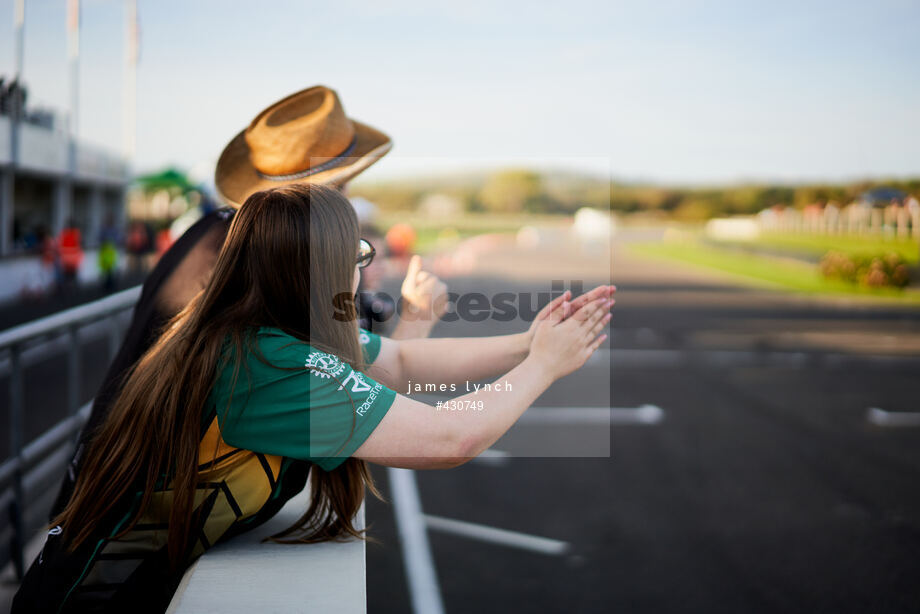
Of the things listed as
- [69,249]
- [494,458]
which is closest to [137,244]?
[69,249]

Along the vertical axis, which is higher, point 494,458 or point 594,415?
point 594,415

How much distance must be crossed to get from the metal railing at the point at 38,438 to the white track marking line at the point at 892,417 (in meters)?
6.51

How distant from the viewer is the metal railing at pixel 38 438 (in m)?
3.55

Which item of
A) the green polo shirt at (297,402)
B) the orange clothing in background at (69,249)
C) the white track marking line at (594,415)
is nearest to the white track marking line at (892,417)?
the white track marking line at (594,415)

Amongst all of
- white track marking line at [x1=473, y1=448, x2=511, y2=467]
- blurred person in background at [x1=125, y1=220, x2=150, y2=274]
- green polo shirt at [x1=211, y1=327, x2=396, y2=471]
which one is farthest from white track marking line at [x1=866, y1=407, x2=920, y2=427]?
blurred person in background at [x1=125, y1=220, x2=150, y2=274]

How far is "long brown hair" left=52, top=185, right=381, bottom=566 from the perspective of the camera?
5.53ft

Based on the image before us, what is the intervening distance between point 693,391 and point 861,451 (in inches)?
98.4

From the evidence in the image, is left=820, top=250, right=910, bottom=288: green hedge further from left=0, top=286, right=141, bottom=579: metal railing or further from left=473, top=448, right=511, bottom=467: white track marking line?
left=0, top=286, right=141, bottom=579: metal railing

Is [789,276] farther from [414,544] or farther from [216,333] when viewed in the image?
[216,333]

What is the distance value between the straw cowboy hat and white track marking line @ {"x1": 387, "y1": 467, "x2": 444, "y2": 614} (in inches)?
80.8

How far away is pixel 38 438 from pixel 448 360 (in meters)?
3.22

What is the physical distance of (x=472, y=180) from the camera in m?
3.37

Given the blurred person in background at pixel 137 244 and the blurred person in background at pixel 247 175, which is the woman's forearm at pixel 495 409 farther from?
the blurred person in background at pixel 137 244

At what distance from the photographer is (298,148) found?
107 inches
